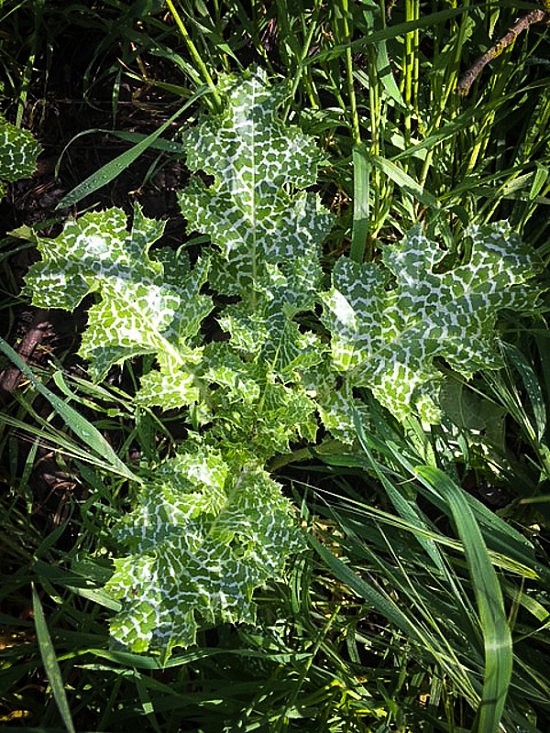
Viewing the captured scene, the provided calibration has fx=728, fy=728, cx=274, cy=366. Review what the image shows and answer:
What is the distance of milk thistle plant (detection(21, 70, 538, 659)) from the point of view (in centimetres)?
128

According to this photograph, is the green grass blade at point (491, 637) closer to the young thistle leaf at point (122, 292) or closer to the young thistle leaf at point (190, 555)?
the young thistle leaf at point (190, 555)

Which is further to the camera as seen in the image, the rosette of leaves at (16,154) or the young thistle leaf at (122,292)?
the rosette of leaves at (16,154)

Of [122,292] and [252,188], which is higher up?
[252,188]

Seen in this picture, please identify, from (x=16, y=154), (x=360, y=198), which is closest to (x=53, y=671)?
(x=360, y=198)

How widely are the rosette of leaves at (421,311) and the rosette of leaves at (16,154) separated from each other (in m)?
0.80

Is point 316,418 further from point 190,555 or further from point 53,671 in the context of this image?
point 53,671

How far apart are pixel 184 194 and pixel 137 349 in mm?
306

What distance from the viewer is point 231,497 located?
4.23ft

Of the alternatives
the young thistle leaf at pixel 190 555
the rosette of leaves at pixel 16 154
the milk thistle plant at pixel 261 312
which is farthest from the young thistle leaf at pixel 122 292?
the rosette of leaves at pixel 16 154

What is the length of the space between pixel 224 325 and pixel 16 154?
2.37 ft

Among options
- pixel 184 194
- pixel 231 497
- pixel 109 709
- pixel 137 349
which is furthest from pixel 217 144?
pixel 109 709

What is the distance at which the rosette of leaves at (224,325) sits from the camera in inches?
48.3

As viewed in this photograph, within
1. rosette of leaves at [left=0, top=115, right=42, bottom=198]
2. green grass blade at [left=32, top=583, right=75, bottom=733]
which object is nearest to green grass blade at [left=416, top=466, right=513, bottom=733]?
green grass blade at [left=32, top=583, right=75, bottom=733]

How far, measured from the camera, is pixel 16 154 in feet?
5.39
